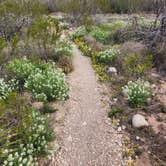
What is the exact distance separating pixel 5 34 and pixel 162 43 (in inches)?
240

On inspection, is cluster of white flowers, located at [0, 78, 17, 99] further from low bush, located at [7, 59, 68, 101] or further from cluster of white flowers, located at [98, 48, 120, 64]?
cluster of white flowers, located at [98, 48, 120, 64]

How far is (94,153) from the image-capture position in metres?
4.98

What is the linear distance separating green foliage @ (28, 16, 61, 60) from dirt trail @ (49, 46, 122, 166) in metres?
2.44

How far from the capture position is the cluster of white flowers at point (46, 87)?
6453 mm

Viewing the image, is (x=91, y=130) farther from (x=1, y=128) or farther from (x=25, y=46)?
(x=25, y=46)

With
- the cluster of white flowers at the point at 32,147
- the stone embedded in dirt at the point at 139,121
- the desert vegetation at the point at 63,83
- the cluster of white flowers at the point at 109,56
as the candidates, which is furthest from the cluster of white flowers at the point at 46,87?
the cluster of white flowers at the point at 109,56

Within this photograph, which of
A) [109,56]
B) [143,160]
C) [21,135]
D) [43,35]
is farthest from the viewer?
[109,56]

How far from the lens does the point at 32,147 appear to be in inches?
172

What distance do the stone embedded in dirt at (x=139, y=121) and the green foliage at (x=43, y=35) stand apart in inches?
178

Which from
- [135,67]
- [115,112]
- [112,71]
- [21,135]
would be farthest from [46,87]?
[135,67]

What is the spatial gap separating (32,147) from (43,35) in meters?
5.64

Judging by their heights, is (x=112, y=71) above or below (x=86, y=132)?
above

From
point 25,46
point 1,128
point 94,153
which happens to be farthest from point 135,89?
point 25,46

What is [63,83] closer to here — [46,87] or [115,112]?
[46,87]
